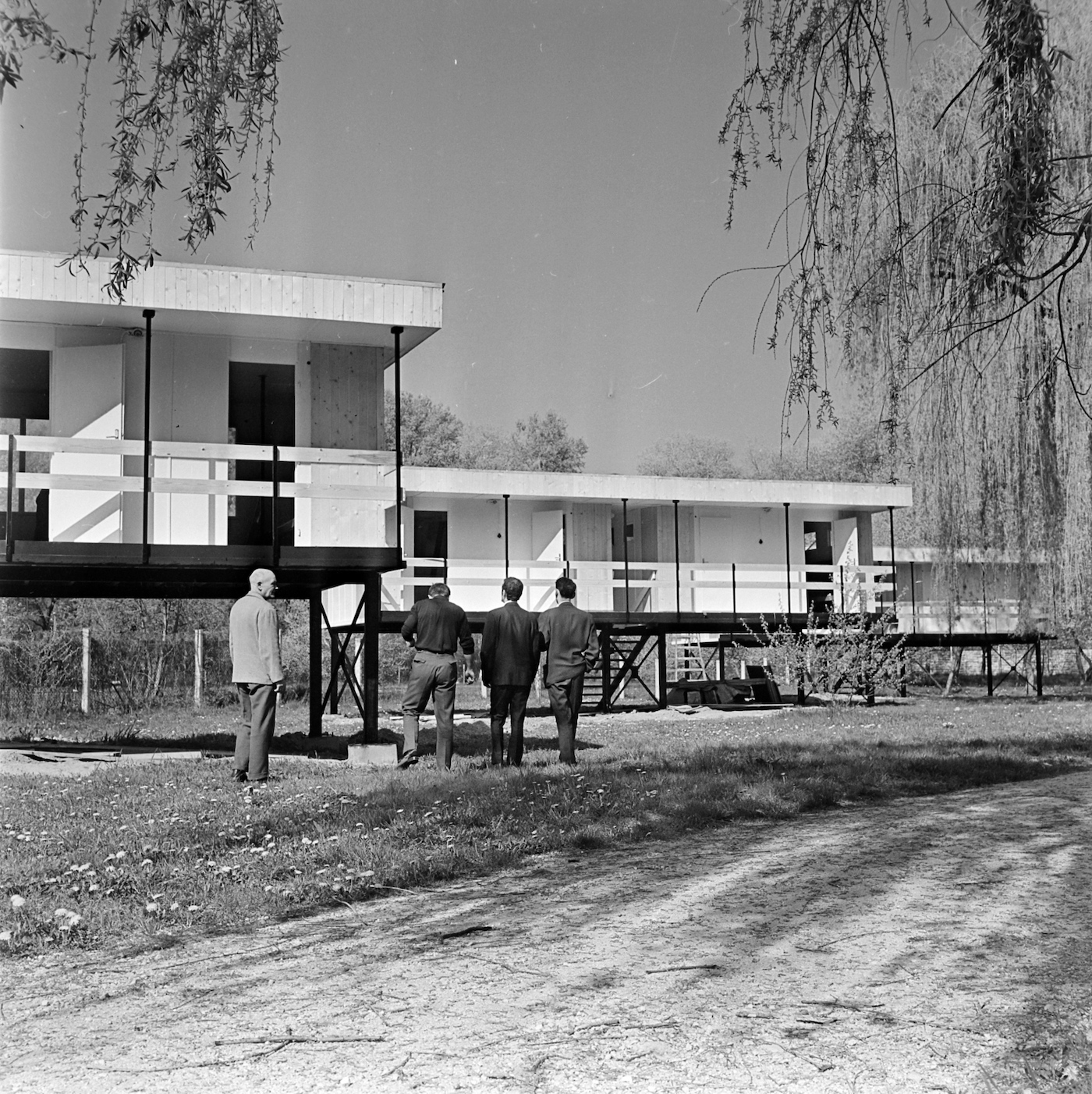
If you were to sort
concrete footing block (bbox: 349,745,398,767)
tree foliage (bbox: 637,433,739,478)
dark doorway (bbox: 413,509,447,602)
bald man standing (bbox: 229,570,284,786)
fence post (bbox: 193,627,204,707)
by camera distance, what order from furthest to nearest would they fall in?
tree foliage (bbox: 637,433,739,478), dark doorway (bbox: 413,509,447,602), fence post (bbox: 193,627,204,707), concrete footing block (bbox: 349,745,398,767), bald man standing (bbox: 229,570,284,786)

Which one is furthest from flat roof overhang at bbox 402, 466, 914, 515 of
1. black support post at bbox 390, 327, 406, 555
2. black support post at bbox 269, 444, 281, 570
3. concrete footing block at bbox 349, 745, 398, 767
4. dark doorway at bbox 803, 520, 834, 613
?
concrete footing block at bbox 349, 745, 398, 767

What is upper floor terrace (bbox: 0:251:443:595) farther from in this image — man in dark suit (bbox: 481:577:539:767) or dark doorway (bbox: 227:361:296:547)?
man in dark suit (bbox: 481:577:539:767)

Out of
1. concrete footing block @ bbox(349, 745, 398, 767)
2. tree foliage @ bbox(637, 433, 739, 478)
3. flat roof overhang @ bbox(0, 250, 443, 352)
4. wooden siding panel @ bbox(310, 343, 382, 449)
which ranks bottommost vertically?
concrete footing block @ bbox(349, 745, 398, 767)

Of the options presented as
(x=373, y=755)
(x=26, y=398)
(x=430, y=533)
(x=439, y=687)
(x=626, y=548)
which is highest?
(x=26, y=398)

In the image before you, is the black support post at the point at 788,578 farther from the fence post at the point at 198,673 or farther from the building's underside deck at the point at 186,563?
the building's underside deck at the point at 186,563

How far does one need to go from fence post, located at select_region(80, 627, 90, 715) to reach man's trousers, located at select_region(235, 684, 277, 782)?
40.0 ft

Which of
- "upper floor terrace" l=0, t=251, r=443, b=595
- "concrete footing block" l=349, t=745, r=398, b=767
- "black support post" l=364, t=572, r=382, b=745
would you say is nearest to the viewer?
"concrete footing block" l=349, t=745, r=398, b=767

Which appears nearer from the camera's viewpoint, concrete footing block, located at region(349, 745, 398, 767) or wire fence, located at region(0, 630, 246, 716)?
concrete footing block, located at region(349, 745, 398, 767)

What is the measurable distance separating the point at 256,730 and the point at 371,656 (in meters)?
3.43

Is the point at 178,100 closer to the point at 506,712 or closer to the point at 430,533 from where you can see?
the point at 506,712

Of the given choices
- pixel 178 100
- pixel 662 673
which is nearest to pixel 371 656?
pixel 178 100

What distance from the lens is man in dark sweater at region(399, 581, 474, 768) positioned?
10.4 meters

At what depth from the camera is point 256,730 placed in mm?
9523

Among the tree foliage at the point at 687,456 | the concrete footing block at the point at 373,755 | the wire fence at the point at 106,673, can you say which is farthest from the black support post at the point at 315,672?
the tree foliage at the point at 687,456
